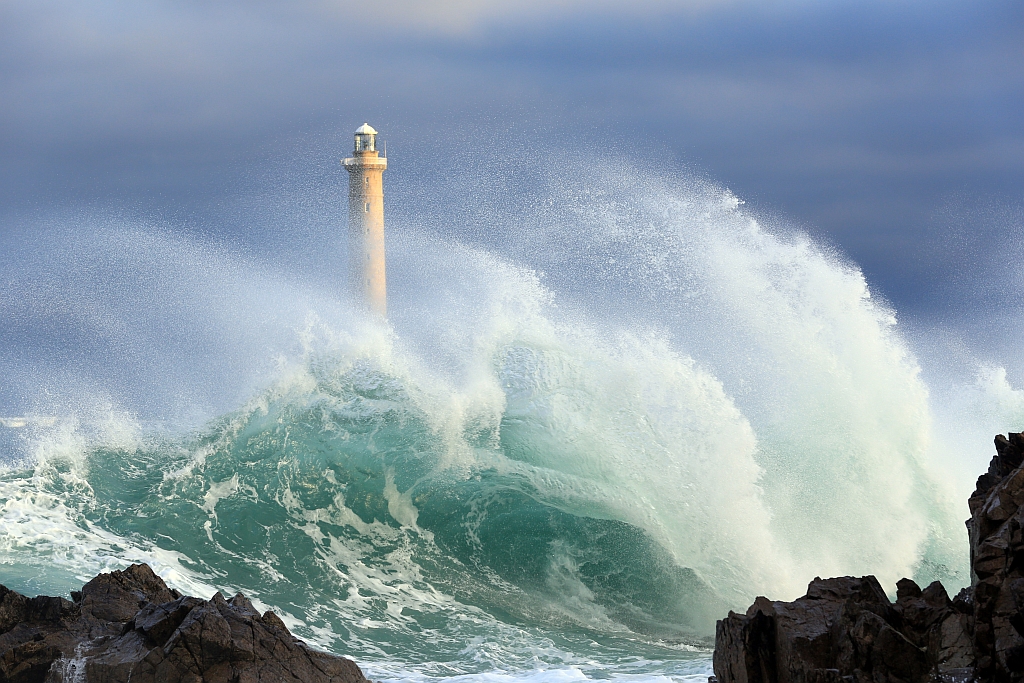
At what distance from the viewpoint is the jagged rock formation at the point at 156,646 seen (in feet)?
21.9

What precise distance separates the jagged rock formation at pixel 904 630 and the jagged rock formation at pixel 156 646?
279cm

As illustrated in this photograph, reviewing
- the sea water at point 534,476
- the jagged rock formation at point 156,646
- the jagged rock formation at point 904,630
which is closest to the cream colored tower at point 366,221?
the sea water at point 534,476

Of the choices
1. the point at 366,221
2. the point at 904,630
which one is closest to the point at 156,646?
the point at 904,630

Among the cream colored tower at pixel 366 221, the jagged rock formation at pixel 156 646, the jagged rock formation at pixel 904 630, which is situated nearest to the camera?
the jagged rock formation at pixel 904 630

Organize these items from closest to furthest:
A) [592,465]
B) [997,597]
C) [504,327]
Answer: [997,597] < [592,465] < [504,327]

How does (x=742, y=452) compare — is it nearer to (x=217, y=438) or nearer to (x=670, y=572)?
(x=670, y=572)

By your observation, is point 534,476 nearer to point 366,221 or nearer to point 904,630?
point 904,630

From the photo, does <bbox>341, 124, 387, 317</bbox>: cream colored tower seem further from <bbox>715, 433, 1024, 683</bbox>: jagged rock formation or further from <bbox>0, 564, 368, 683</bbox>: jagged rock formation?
<bbox>715, 433, 1024, 683</bbox>: jagged rock formation

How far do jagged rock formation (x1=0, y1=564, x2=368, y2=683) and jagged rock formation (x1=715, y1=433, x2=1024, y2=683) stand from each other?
2786 millimetres

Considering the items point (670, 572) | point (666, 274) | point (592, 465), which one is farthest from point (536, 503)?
point (666, 274)

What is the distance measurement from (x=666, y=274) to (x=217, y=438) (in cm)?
808

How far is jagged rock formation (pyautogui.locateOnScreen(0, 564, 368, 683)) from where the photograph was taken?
6684 mm

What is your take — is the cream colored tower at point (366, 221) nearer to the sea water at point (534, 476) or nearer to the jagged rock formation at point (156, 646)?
the sea water at point (534, 476)

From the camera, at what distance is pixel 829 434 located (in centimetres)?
1438
